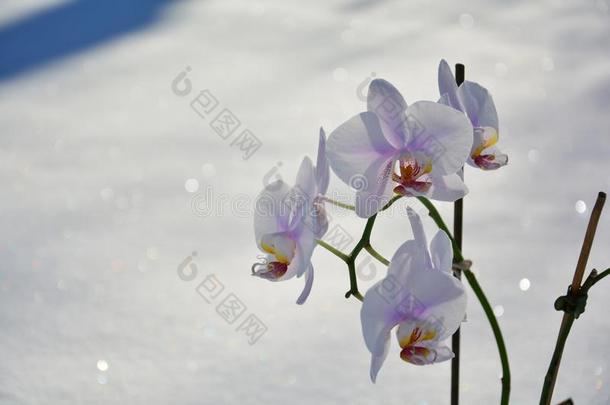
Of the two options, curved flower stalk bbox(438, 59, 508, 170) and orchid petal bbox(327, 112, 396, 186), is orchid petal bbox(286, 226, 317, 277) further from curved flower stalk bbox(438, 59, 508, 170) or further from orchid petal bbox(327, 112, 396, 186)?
curved flower stalk bbox(438, 59, 508, 170)

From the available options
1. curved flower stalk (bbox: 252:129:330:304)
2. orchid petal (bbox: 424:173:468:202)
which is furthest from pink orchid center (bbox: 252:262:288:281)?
Result: orchid petal (bbox: 424:173:468:202)

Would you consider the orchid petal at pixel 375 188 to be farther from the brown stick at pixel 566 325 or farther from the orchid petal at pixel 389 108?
the brown stick at pixel 566 325

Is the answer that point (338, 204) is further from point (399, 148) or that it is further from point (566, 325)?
point (566, 325)

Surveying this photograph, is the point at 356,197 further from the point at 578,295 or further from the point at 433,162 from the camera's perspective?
the point at 578,295

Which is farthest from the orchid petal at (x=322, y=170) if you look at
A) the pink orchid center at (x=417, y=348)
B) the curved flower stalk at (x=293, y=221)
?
the pink orchid center at (x=417, y=348)

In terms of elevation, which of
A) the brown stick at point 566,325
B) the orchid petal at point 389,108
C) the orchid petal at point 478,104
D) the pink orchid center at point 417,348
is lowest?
the pink orchid center at point 417,348

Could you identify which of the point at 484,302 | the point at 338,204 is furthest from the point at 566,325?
the point at 338,204

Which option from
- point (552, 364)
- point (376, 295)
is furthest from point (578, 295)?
point (376, 295)

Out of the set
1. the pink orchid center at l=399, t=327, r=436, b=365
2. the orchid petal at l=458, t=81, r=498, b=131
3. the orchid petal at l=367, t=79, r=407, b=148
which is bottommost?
the pink orchid center at l=399, t=327, r=436, b=365
